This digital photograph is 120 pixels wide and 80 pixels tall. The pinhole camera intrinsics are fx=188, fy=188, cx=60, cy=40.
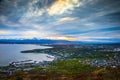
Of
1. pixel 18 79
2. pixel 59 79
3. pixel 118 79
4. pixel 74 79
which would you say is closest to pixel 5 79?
pixel 18 79

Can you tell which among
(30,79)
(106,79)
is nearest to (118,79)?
(106,79)

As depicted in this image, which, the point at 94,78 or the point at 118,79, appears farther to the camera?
the point at 94,78

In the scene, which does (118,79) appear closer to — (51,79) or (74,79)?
(74,79)

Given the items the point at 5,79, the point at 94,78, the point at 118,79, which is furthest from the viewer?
the point at 5,79

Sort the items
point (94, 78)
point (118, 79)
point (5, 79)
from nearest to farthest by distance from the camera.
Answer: point (118, 79) < point (94, 78) < point (5, 79)

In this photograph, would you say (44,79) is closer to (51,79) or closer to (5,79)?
(51,79)

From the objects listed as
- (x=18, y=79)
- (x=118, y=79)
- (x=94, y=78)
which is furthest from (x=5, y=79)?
(x=118, y=79)

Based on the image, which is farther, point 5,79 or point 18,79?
point 5,79
